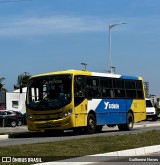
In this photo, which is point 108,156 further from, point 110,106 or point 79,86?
point 110,106

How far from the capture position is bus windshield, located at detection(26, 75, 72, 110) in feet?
77.9

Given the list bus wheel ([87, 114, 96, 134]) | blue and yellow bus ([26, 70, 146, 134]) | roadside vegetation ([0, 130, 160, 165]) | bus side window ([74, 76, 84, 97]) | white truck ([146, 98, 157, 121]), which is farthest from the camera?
white truck ([146, 98, 157, 121])

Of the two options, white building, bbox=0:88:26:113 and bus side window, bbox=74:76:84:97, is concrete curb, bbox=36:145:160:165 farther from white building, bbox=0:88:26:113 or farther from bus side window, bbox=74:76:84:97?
white building, bbox=0:88:26:113

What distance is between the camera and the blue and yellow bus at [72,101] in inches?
931

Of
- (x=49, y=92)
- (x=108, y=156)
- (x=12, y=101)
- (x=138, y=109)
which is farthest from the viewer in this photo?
(x=12, y=101)

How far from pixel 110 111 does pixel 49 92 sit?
452cm

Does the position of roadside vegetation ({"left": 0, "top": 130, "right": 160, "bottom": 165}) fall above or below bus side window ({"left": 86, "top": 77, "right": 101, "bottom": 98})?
below

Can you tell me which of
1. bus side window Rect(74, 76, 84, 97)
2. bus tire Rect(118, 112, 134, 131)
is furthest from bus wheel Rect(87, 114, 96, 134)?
bus tire Rect(118, 112, 134, 131)

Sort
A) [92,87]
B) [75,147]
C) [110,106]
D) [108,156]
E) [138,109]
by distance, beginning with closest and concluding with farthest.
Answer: [108,156] → [75,147] → [92,87] → [110,106] → [138,109]

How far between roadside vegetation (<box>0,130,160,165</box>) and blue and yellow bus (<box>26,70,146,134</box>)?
510cm

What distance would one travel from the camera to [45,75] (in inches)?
979

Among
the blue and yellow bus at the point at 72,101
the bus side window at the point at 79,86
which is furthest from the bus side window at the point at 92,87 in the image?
the bus side window at the point at 79,86

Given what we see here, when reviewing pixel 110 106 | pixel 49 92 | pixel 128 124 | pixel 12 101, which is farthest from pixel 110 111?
pixel 12 101

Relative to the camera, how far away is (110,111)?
27.2 m
